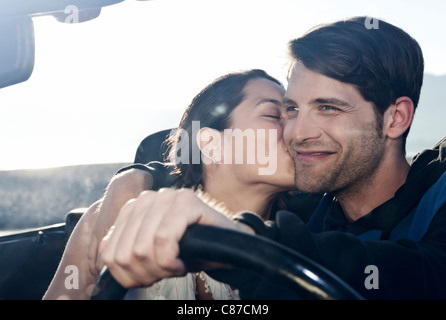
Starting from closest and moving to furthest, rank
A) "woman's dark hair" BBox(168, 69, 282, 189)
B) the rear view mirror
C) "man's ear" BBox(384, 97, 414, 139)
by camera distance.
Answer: the rear view mirror, "man's ear" BBox(384, 97, 414, 139), "woman's dark hair" BBox(168, 69, 282, 189)

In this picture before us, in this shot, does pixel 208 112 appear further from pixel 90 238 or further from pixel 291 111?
pixel 90 238

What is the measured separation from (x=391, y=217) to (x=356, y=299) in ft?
4.13

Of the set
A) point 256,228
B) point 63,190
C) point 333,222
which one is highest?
point 256,228

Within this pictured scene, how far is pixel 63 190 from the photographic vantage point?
8992mm

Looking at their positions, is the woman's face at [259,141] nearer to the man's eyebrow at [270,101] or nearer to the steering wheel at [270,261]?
the man's eyebrow at [270,101]

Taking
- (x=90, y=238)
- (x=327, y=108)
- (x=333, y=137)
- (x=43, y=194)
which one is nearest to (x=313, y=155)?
(x=333, y=137)

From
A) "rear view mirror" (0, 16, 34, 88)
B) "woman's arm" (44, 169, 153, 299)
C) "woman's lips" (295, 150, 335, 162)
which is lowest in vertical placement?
"woman's arm" (44, 169, 153, 299)

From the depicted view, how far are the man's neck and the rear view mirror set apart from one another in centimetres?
151

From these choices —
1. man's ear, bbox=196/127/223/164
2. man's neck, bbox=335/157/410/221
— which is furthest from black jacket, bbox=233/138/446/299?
man's ear, bbox=196/127/223/164

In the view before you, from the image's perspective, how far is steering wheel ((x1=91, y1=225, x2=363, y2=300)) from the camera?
593 millimetres

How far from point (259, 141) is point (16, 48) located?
4.59 ft

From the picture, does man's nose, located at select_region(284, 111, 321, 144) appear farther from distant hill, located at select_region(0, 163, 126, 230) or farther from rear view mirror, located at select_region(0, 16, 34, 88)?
distant hill, located at select_region(0, 163, 126, 230)
